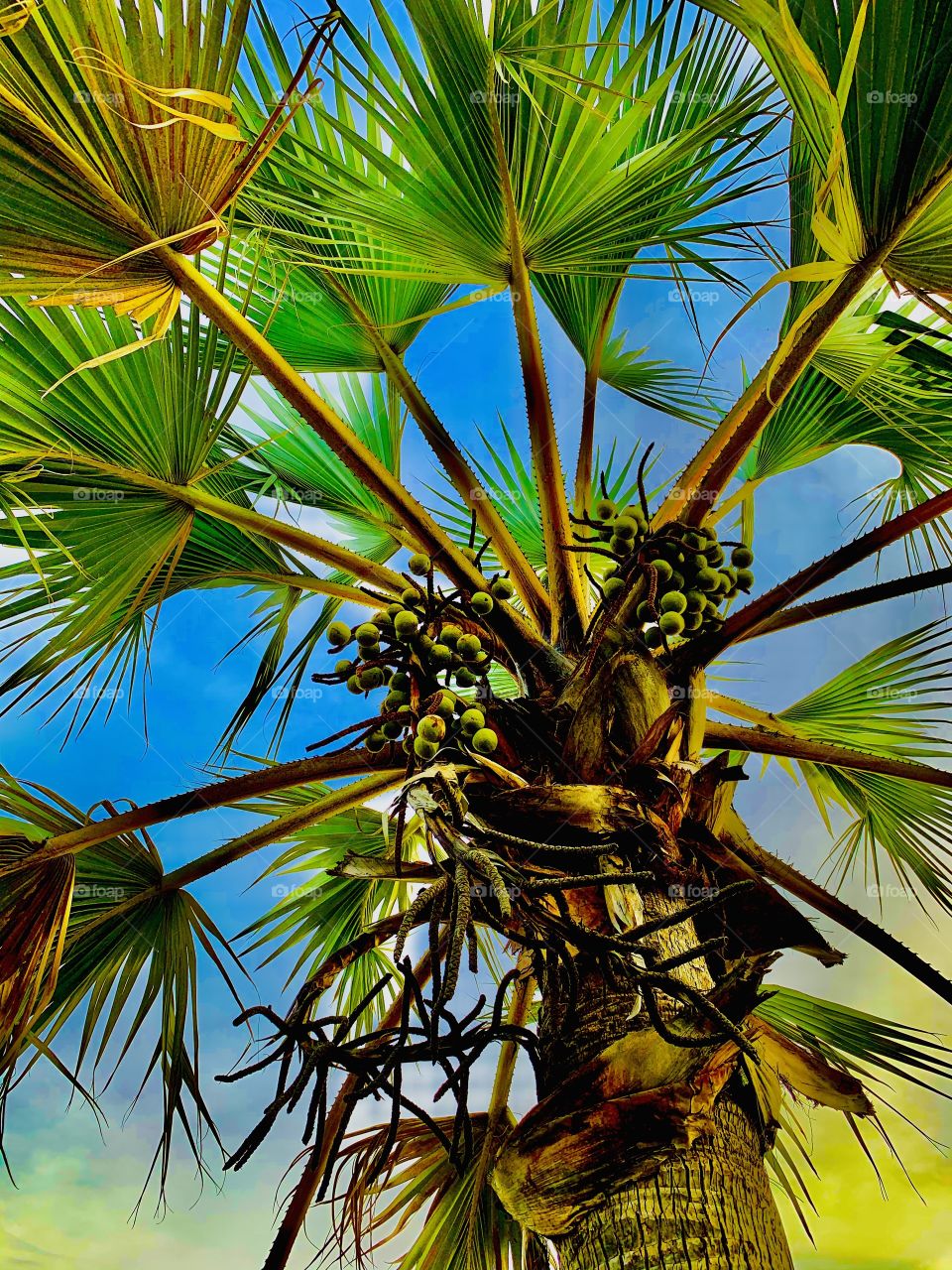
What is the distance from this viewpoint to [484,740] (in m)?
1.50

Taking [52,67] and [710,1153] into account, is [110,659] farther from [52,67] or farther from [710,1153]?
[710,1153]

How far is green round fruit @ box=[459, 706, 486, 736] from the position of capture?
4.99 ft

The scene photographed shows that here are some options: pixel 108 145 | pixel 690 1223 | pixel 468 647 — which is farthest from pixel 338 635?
pixel 690 1223

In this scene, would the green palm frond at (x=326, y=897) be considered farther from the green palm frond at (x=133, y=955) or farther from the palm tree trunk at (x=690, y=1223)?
the palm tree trunk at (x=690, y=1223)

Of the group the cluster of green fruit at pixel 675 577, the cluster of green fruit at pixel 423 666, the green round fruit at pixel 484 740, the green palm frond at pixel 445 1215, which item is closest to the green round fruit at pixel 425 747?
the cluster of green fruit at pixel 423 666

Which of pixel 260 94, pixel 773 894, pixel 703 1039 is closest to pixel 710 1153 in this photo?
pixel 703 1039

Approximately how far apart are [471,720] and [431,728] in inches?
4.4

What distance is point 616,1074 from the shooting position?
114 cm

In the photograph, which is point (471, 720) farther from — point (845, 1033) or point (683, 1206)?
point (845, 1033)

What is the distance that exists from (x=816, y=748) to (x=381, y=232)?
152cm

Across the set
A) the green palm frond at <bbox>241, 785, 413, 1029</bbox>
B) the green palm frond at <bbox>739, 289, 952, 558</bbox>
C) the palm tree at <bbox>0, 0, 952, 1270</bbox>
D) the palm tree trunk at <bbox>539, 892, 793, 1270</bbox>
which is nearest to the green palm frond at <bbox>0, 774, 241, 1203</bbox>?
the palm tree at <bbox>0, 0, 952, 1270</bbox>

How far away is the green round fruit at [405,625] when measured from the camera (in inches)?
64.1

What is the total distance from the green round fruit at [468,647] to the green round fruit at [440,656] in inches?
1.0

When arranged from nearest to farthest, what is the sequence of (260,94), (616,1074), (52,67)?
(616,1074), (52,67), (260,94)
